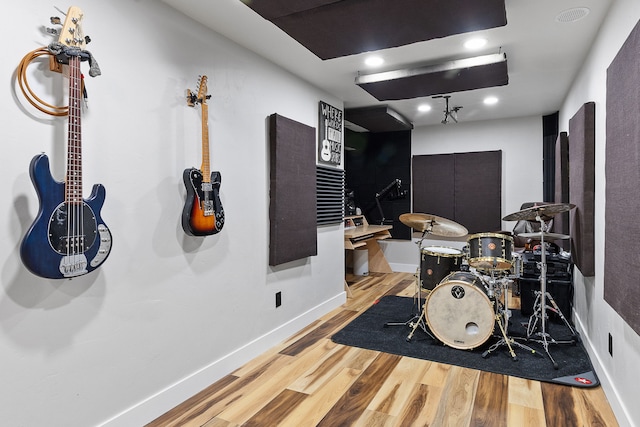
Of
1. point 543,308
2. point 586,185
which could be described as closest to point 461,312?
point 543,308

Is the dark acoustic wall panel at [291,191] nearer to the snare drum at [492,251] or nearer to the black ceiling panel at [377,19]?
the black ceiling panel at [377,19]

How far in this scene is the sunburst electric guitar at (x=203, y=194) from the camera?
2.24 m

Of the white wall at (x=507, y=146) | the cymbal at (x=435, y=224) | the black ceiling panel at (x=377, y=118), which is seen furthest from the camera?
the white wall at (x=507, y=146)

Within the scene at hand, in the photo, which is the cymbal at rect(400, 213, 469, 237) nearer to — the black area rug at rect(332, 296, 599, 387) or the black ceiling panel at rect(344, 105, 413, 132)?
the black area rug at rect(332, 296, 599, 387)

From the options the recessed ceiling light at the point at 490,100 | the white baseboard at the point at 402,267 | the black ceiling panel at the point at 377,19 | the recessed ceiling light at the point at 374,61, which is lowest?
the white baseboard at the point at 402,267

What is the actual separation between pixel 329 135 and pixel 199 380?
257cm

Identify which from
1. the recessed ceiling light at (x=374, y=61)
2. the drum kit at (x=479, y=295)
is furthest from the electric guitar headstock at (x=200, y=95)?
the drum kit at (x=479, y=295)

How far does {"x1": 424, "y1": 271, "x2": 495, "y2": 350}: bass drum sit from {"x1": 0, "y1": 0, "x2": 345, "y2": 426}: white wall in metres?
1.29

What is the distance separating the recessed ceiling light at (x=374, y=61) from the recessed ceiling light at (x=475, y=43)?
2.10 feet

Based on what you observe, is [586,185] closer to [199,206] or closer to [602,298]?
[602,298]

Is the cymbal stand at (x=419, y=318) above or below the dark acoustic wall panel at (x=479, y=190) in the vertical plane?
below

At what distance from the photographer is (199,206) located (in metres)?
2.26

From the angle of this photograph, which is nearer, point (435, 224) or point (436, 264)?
point (435, 224)

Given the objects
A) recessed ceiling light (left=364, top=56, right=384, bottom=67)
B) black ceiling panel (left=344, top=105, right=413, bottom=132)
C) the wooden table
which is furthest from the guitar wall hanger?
the wooden table
